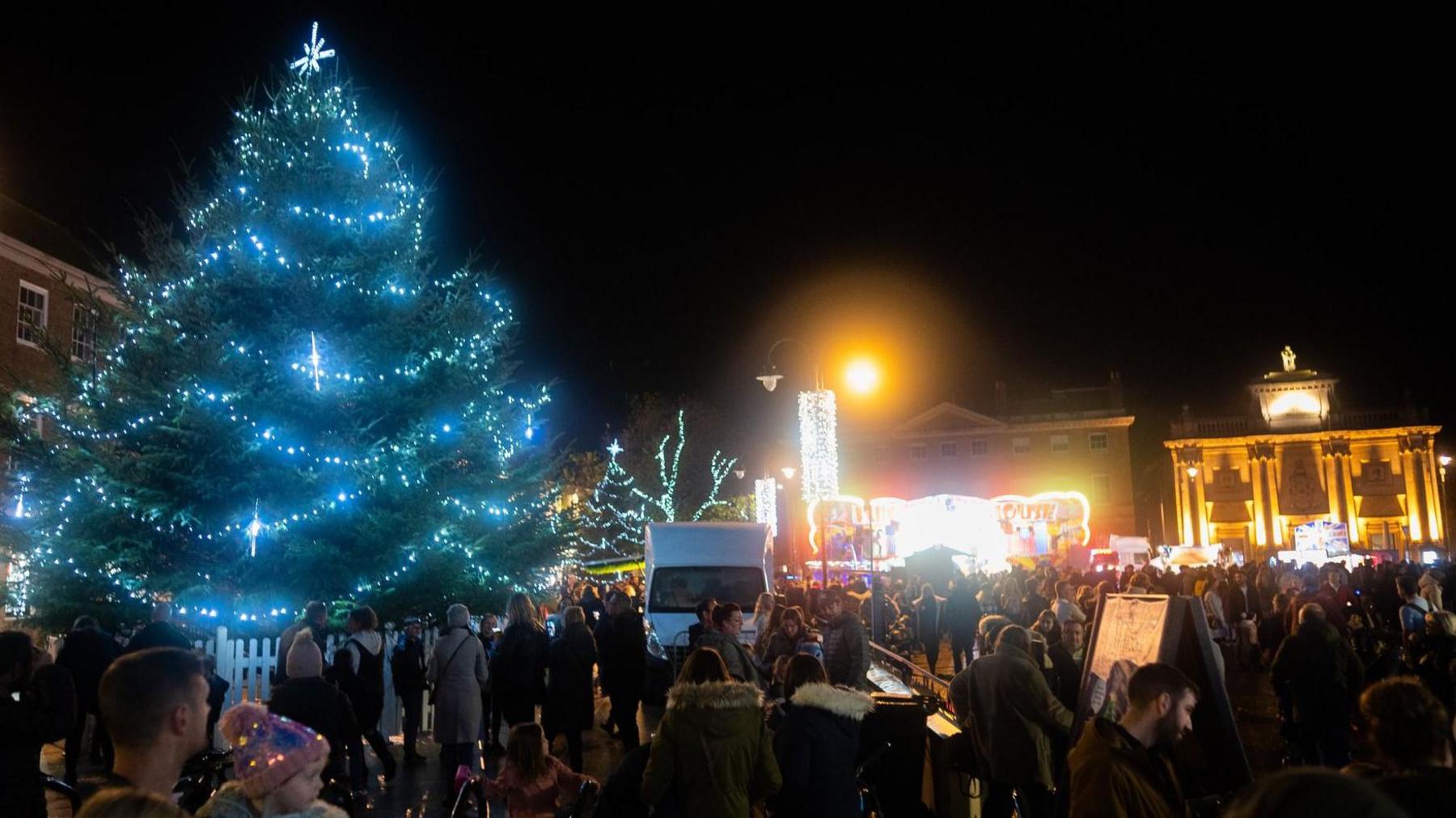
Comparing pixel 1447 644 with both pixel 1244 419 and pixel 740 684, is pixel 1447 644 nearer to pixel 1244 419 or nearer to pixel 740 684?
pixel 740 684

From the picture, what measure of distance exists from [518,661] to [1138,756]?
839 cm

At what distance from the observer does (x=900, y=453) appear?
69.1 metres

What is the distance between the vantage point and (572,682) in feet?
37.8

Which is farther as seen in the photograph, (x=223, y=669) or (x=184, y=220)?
(x=184, y=220)

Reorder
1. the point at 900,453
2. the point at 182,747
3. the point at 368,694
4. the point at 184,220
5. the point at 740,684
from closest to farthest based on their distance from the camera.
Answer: the point at 182,747 < the point at 740,684 < the point at 368,694 < the point at 184,220 < the point at 900,453

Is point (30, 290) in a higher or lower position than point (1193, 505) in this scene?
higher

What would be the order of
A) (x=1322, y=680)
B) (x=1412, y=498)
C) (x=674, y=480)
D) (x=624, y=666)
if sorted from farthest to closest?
1. (x=1412, y=498)
2. (x=674, y=480)
3. (x=624, y=666)
4. (x=1322, y=680)

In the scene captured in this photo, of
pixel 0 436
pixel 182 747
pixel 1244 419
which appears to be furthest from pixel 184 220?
pixel 1244 419

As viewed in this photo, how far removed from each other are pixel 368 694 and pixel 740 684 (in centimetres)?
710

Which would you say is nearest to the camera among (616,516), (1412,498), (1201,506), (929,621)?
(929,621)

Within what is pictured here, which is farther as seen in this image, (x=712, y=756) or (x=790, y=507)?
(x=790, y=507)

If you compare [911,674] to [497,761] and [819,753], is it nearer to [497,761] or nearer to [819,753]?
[497,761]

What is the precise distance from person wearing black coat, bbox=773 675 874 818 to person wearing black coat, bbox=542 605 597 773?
5641 millimetres

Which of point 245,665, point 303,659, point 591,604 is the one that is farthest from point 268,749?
point 591,604
